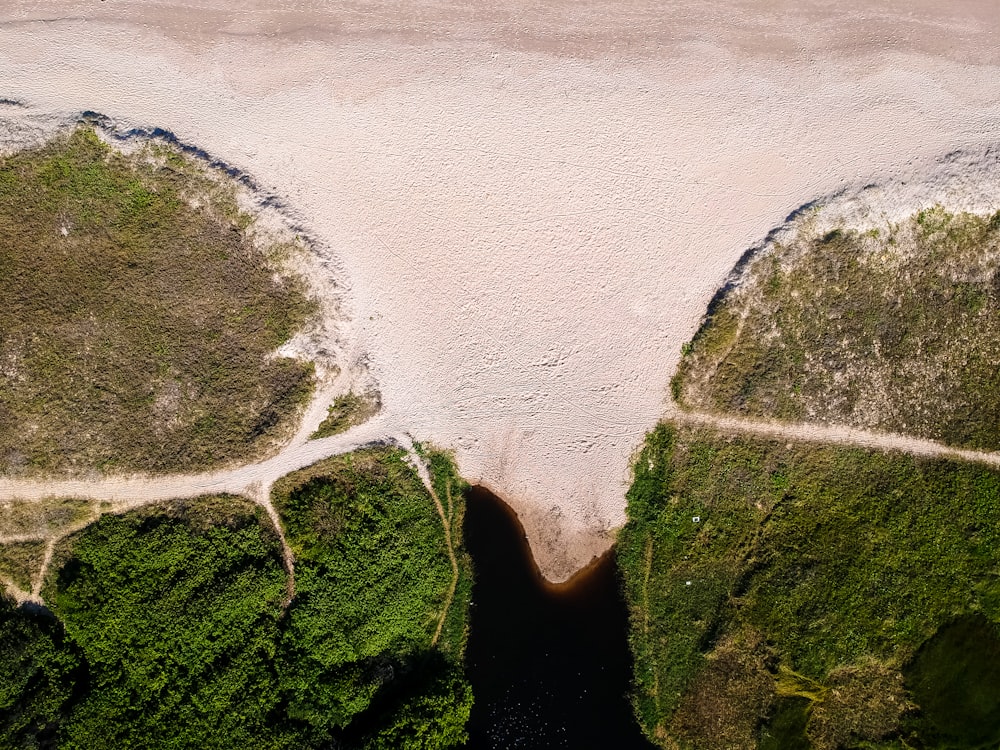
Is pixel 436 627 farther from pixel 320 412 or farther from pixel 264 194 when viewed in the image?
pixel 264 194

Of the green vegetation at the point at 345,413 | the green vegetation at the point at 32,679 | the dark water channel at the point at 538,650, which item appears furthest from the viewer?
the dark water channel at the point at 538,650

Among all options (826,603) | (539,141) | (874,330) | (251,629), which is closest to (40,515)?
(251,629)

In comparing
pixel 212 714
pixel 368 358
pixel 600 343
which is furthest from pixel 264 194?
pixel 212 714

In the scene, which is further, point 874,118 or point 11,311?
point 874,118

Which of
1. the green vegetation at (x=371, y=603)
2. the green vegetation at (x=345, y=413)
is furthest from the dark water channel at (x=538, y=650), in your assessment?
the green vegetation at (x=345, y=413)

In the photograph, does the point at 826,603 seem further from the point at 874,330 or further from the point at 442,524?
the point at 442,524

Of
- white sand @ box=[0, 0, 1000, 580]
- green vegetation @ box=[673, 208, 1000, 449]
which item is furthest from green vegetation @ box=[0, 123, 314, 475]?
green vegetation @ box=[673, 208, 1000, 449]

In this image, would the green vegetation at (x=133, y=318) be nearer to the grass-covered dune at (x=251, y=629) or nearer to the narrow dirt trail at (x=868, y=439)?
the grass-covered dune at (x=251, y=629)
